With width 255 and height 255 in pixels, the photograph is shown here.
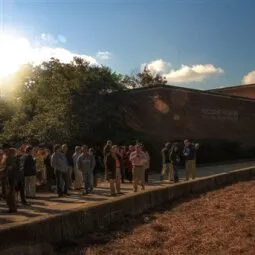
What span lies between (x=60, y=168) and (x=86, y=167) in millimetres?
1005

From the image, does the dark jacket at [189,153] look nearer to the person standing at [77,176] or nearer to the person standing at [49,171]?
the person standing at [77,176]

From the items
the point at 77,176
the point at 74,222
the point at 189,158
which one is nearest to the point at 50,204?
the point at 77,176

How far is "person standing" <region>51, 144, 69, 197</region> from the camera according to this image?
15.0 m

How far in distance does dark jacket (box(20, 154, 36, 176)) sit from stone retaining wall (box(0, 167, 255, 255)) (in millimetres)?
4356

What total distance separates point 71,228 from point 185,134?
25170 millimetres

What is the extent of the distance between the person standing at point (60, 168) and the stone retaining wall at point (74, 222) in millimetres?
3714

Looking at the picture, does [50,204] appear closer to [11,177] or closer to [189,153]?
[11,177]

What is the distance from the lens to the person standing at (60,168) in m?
15.0

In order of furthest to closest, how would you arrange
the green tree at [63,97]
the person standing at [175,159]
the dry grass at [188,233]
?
the green tree at [63,97] < the person standing at [175,159] < the dry grass at [188,233]

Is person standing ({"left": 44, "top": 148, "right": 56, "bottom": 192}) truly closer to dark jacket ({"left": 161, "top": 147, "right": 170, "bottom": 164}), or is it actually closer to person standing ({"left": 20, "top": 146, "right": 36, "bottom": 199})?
person standing ({"left": 20, "top": 146, "right": 36, "bottom": 199})

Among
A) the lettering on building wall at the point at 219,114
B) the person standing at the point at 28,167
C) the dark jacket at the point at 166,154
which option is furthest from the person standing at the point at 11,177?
the lettering on building wall at the point at 219,114

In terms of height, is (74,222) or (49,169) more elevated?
(49,169)

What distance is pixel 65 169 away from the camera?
49.9 ft

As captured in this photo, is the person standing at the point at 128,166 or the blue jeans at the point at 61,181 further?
the person standing at the point at 128,166
